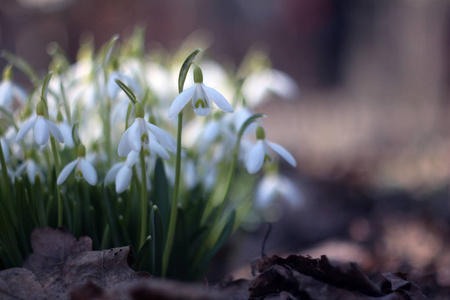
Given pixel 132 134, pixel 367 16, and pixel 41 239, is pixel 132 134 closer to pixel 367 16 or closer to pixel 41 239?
pixel 41 239

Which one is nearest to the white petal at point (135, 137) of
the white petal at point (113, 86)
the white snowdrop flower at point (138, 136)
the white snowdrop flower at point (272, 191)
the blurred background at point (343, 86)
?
the white snowdrop flower at point (138, 136)

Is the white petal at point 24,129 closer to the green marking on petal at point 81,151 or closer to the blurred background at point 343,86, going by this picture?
the green marking on petal at point 81,151

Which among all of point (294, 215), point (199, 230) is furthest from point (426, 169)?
point (199, 230)

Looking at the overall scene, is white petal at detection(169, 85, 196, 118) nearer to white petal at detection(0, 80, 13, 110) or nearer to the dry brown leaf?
the dry brown leaf

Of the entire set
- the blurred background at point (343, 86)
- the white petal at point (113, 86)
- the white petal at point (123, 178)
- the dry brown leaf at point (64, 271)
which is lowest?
the dry brown leaf at point (64, 271)

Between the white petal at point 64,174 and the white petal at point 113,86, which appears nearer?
the white petal at point 64,174

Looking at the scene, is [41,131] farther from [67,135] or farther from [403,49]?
[403,49]
